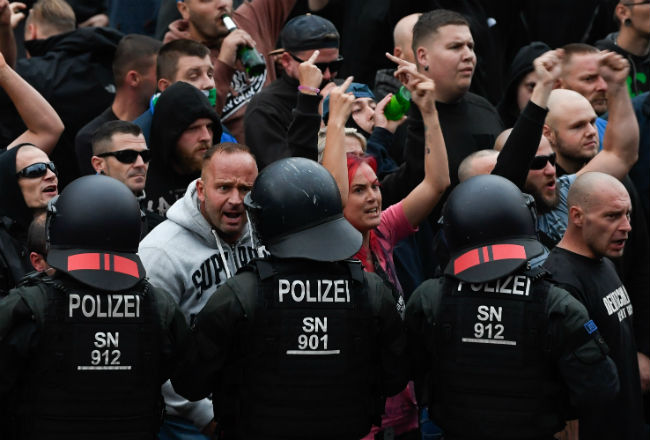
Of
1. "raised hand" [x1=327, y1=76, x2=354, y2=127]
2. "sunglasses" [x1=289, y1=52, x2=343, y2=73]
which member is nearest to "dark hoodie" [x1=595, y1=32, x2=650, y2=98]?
"sunglasses" [x1=289, y1=52, x2=343, y2=73]

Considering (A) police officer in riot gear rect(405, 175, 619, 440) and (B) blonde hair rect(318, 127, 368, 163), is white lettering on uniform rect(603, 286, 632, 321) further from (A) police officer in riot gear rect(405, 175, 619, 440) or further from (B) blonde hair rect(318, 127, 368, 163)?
(B) blonde hair rect(318, 127, 368, 163)

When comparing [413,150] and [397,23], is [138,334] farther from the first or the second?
[397,23]

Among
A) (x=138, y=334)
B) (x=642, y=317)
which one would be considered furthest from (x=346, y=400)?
(x=642, y=317)

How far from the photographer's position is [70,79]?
8.16 meters

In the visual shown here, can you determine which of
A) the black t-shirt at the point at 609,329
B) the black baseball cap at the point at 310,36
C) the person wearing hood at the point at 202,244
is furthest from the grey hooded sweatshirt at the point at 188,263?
the black baseball cap at the point at 310,36

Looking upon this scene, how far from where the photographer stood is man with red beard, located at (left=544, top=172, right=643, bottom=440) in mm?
5629

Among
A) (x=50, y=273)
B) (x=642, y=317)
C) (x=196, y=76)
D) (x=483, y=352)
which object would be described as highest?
(x=196, y=76)

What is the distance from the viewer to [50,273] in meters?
4.74

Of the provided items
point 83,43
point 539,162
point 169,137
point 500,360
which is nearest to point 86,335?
point 500,360

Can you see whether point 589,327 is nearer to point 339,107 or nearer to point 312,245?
point 312,245

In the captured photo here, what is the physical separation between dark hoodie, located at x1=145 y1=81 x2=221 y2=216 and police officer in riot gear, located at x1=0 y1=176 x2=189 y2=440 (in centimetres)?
194

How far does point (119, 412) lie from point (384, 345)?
1167 mm

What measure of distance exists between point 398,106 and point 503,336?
2745 millimetres

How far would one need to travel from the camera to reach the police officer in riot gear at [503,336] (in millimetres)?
4582
